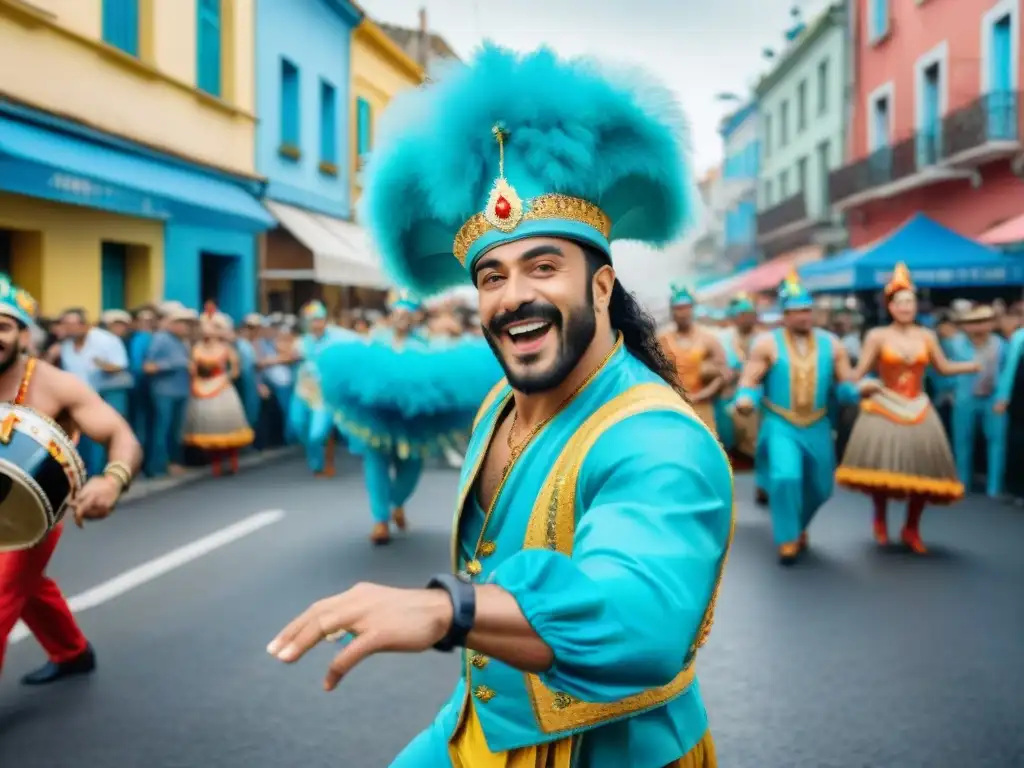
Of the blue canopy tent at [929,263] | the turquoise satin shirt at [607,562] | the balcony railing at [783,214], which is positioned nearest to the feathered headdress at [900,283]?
the turquoise satin shirt at [607,562]

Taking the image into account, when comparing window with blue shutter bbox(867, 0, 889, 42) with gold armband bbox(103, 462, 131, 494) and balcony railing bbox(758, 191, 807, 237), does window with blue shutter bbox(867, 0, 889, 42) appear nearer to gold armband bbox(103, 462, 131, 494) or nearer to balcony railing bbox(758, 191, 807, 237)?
balcony railing bbox(758, 191, 807, 237)

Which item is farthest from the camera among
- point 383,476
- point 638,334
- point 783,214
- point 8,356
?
point 783,214

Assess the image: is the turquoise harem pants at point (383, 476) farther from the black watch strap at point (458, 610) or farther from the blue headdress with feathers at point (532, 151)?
the black watch strap at point (458, 610)

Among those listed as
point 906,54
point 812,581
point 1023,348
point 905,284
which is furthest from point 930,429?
point 906,54

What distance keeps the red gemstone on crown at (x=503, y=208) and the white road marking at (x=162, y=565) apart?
4.64 metres

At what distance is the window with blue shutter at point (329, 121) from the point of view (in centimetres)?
2588

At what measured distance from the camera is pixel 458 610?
4.85 ft

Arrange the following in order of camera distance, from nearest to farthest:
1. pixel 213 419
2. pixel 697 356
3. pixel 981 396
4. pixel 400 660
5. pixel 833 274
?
1. pixel 400 660
2. pixel 697 356
3. pixel 981 396
4. pixel 213 419
5. pixel 833 274

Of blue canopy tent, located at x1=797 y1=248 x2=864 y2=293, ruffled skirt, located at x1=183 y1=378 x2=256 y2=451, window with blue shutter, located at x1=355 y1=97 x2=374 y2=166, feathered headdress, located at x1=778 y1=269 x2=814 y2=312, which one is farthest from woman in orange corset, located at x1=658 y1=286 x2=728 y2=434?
window with blue shutter, located at x1=355 y1=97 x2=374 y2=166

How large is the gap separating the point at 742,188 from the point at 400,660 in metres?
47.1

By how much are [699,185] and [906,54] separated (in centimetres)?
2791

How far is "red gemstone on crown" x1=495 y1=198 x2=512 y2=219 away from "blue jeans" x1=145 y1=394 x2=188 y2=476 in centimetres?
1096

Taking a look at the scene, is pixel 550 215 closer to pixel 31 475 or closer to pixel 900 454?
pixel 31 475

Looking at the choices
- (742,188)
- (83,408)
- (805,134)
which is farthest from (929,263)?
(742,188)
